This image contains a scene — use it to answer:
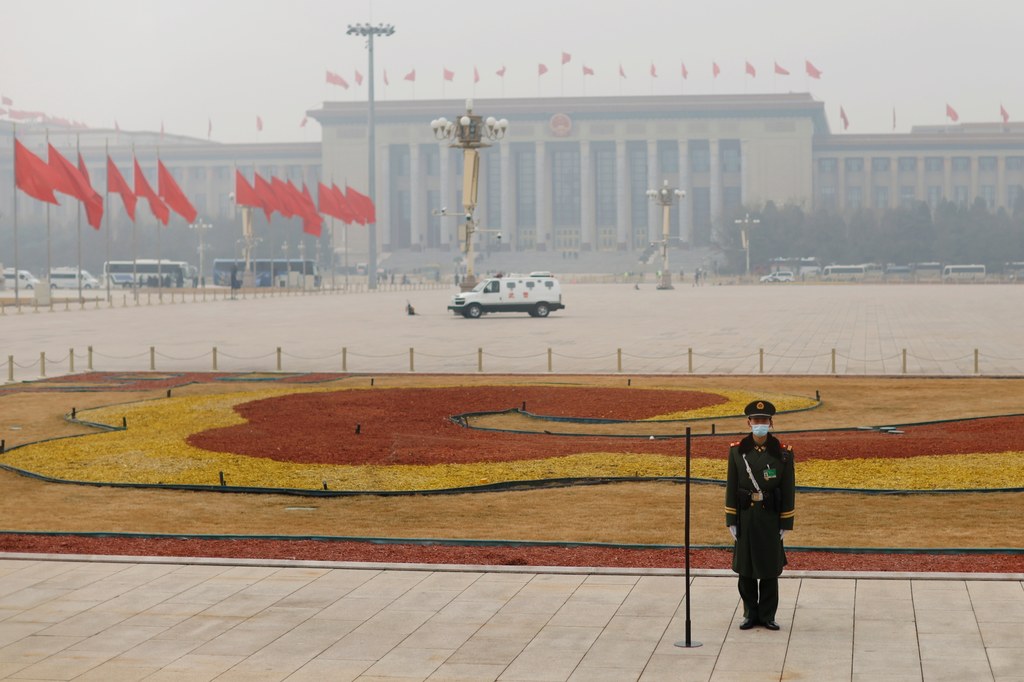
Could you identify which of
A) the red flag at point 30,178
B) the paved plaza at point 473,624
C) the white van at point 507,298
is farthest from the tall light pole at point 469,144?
the paved plaza at point 473,624

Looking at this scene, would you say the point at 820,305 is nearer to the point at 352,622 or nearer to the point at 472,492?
the point at 472,492

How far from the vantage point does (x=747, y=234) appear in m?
165

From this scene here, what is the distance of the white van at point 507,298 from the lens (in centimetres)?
6500

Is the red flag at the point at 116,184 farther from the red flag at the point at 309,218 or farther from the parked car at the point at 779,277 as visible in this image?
the parked car at the point at 779,277

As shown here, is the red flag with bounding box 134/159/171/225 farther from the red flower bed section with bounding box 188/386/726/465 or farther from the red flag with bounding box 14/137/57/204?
the red flower bed section with bounding box 188/386/726/465

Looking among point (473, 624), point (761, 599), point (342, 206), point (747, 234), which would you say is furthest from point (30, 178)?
point (747, 234)

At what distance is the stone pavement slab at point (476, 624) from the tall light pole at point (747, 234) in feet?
489

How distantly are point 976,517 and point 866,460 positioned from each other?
4.08m

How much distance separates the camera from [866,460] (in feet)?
65.3

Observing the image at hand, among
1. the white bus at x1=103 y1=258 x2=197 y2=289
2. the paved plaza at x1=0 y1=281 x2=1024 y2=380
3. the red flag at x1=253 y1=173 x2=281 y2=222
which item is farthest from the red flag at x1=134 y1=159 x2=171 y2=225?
the white bus at x1=103 y1=258 x2=197 y2=289

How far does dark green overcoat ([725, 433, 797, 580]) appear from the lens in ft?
36.2

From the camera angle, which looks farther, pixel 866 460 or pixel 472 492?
pixel 866 460

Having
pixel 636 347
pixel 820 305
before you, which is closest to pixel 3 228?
pixel 820 305

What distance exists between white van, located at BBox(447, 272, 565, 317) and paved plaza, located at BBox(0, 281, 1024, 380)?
2.23 ft
